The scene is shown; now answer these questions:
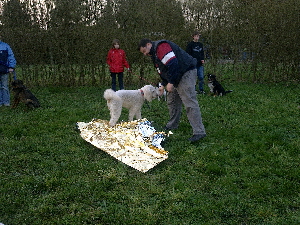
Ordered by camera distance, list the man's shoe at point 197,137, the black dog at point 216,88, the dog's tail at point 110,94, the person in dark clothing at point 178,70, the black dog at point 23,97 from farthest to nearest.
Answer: the black dog at point 216,88 < the black dog at point 23,97 < the dog's tail at point 110,94 < the man's shoe at point 197,137 < the person in dark clothing at point 178,70

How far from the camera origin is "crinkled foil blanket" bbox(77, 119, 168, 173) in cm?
446

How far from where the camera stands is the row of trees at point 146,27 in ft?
33.3

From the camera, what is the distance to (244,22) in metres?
11.5

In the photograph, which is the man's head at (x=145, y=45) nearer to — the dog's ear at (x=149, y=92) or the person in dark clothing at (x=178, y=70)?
the person in dark clothing at (x=178, y=70)

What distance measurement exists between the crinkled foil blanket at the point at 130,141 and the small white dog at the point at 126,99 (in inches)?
10.2

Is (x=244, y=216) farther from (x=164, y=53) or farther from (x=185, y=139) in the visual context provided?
Answer: (x=164, y=53)

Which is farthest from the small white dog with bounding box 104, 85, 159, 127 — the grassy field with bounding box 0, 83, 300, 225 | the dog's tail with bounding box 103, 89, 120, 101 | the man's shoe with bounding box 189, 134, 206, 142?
the man's shoe with bounding box 189, 134, 206, 142

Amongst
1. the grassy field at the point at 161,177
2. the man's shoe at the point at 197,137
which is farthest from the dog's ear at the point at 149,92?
the man's shoe at the point at 197,137

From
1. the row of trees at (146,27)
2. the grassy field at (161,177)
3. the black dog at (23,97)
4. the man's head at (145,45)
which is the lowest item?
the grassy field at (161,177)

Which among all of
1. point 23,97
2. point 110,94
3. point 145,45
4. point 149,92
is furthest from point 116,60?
point 145,45

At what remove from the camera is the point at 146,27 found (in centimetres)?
1115

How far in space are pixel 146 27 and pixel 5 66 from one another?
5.33 meters

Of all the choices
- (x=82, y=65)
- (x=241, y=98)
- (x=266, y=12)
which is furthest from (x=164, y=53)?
(x=266, y=12)

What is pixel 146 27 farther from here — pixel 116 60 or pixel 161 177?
pixel 161 177
